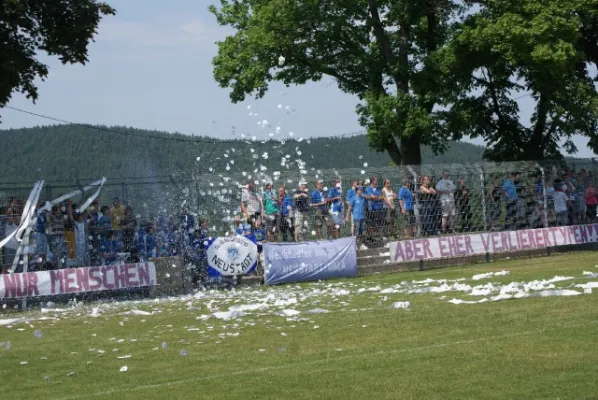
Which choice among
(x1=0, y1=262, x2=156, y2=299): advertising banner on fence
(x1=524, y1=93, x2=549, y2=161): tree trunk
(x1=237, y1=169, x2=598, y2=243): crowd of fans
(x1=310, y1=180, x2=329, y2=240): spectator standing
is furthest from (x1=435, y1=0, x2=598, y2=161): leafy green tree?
(x1=0, y1=262, x2=156, y2=299): advertising banner on fence

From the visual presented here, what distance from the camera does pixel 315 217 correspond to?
85.0ft

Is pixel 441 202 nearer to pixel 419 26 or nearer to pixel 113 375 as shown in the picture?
pixel 419 26

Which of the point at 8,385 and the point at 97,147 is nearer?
the point at 8,385

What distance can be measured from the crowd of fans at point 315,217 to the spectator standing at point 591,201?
2.09 feet

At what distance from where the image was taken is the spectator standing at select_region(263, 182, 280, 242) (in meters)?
25.1

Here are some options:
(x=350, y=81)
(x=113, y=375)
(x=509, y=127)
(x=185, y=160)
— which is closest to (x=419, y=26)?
(x=350, y=81)

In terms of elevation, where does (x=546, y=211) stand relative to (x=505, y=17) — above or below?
below

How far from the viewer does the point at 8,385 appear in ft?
34.4

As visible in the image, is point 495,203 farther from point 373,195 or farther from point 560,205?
point 373,195

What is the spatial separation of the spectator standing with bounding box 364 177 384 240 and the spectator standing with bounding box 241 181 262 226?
3.05 m

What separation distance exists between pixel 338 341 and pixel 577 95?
85.1ft

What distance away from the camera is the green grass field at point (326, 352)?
30.3ft

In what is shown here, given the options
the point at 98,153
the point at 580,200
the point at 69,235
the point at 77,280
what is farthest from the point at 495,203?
the point at 98,153

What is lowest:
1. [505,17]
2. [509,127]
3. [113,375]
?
[113,375]
